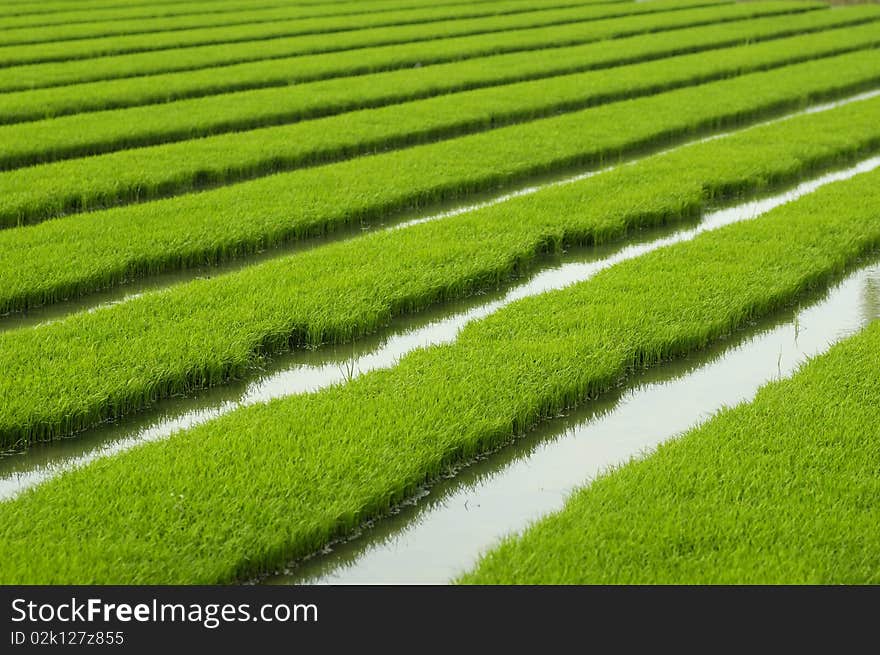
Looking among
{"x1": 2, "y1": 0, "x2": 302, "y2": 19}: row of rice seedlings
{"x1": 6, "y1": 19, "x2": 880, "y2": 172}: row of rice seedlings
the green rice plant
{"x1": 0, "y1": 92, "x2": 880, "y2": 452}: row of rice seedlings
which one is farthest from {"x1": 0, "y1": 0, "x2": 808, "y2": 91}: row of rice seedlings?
{"x1": 0, "y1": 92, "x2": 880, "y2": 452}: row of rice seedlings

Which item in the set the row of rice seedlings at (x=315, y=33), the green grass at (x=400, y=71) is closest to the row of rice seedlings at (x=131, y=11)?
the row of rice seedlings at (x=315, y=33)

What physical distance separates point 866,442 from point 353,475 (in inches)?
87.1

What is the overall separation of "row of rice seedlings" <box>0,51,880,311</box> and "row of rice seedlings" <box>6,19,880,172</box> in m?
0.40

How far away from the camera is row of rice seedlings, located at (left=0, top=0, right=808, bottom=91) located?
53.5 ft

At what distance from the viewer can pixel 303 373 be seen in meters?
6.10

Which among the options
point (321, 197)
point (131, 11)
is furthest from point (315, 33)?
point (321, 197)

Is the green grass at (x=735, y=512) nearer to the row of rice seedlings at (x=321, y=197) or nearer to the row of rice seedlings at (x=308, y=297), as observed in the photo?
the row of rice seedlings at (x=308, y=297)

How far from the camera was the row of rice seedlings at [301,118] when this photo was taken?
10602mm

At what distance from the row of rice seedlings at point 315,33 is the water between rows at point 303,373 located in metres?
12.2

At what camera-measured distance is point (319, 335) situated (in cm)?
648

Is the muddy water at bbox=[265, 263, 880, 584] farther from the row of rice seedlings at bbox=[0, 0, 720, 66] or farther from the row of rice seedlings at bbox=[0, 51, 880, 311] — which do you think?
the row of rice seedlings at bbox=[0, 0, 720, 66]

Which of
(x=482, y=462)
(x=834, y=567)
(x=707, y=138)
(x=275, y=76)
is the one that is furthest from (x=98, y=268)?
(x=275, y=76)
